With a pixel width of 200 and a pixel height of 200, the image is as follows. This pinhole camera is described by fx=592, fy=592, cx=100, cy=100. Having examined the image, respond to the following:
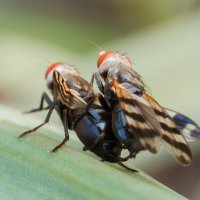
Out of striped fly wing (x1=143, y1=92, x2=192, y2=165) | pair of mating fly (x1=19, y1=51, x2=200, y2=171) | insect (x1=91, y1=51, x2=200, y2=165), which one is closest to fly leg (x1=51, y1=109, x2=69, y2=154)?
pair of mating fly (x1=19, y1=51, x2=200, y2=171)

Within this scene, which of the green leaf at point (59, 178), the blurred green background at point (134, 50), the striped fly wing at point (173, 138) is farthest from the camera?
the blurred green background at point (134, 50)

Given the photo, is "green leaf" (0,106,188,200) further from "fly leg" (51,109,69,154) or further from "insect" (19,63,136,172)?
"insect" (19,63,136,172)

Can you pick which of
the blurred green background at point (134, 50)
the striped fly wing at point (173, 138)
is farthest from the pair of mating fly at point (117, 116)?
the blurred green background at point (134, 50)

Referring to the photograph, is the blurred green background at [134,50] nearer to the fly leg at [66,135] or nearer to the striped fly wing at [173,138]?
the fly leg at [66,135]

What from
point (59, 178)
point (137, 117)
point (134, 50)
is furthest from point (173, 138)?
point (134, 50)

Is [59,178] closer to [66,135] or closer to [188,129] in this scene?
[66,135]

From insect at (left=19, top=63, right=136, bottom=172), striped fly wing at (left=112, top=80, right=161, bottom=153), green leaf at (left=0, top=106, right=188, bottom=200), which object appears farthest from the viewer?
insect at (left=19, top=63, right=136, bottom=172)

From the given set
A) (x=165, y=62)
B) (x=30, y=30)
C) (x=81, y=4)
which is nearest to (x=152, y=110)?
(x=165, y=62)

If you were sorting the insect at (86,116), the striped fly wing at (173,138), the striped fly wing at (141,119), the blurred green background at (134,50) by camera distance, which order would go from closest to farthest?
1. the striped fly wing at (141,119)
2. the striped fly wing at (173,138)
3. the insect at (86,116)
4. the blurred green background at (134,50)
